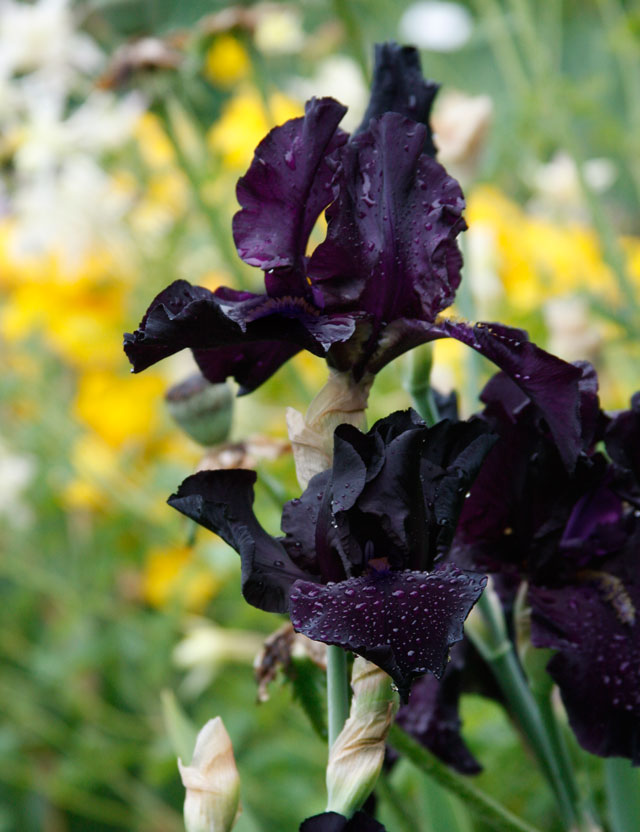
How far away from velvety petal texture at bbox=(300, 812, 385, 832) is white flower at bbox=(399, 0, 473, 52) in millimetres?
1071

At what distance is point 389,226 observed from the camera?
0.35 meters

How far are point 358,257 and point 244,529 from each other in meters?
0.11

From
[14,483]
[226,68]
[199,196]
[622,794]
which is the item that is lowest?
[622,794]

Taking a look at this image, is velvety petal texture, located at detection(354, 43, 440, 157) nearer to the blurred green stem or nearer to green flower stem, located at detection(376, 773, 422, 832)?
green flower stem, located at detection(376, 773, 422, 832)

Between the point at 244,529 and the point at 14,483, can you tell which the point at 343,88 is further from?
the point at 244,529

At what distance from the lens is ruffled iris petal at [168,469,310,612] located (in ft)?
1.07

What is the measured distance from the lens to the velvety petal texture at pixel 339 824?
31cm

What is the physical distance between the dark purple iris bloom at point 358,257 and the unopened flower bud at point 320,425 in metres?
0.01

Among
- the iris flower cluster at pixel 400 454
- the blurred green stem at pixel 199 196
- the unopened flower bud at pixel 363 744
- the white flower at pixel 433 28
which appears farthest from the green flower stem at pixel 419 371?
the white flower at pixel 433 28

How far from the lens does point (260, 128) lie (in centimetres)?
122

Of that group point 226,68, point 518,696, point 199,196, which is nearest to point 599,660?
point 518,696

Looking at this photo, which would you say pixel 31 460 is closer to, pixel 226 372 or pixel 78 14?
pixel 78 14

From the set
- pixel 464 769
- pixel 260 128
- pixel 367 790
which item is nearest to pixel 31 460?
pixel 260 128

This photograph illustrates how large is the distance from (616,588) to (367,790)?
0.15 meters
